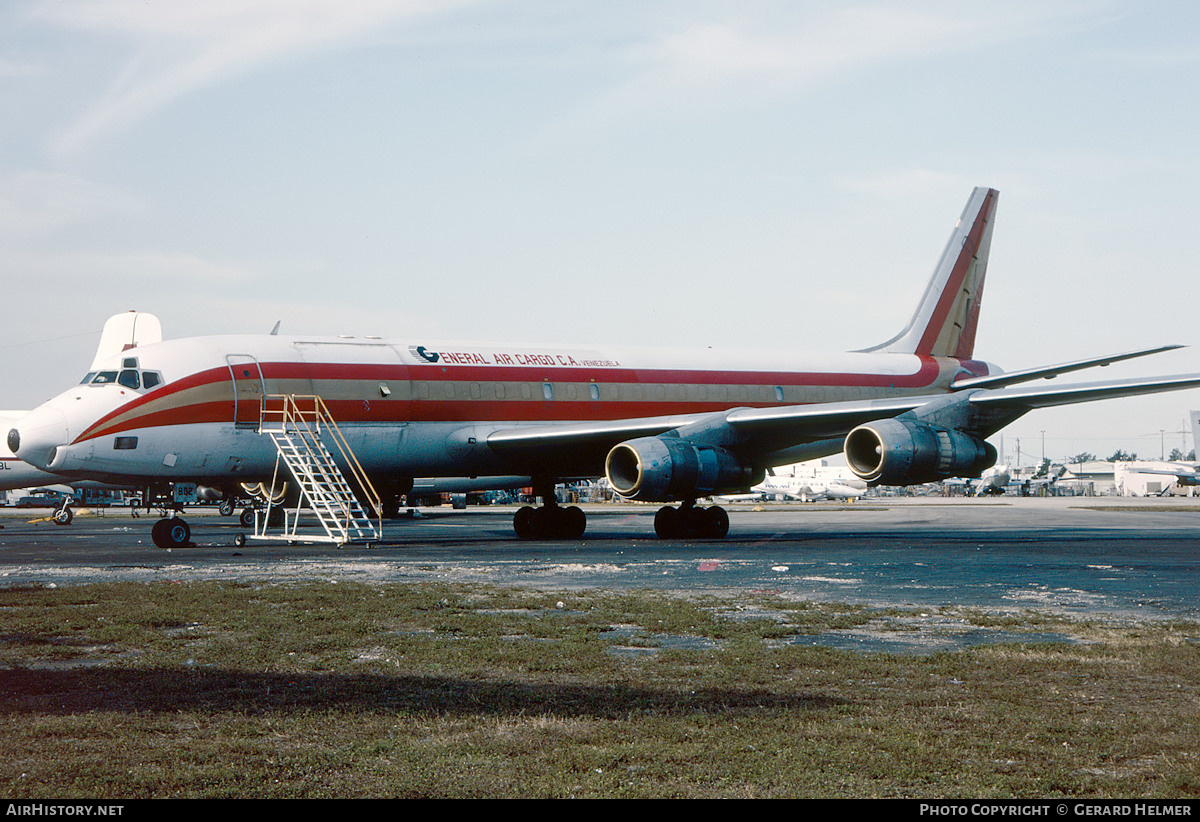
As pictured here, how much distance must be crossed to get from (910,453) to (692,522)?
224 inches

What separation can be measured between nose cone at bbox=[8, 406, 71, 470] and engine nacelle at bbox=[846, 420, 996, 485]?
50.5ft

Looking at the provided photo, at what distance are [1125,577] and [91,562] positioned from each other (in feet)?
53.7

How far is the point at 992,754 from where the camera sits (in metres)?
5.49

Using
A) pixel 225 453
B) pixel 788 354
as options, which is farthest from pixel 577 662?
pixel 788 354

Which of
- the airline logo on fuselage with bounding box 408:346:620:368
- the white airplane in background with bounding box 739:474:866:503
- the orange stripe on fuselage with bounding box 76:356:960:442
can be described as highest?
the airline logo on fuselage with bounding box 408:346:620:368

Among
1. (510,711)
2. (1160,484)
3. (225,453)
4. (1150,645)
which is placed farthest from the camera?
(1160,484)

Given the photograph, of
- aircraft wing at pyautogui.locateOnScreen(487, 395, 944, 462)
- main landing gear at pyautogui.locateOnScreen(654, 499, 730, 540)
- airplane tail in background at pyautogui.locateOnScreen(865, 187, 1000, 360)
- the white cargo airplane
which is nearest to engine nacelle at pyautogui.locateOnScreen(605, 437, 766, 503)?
the white cargo airplane

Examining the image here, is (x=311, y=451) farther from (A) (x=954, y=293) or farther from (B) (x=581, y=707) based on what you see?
(A) (x=954, y=293)

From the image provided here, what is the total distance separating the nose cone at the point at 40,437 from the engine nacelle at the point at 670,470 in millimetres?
10719

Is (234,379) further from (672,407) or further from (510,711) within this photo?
(510,711)

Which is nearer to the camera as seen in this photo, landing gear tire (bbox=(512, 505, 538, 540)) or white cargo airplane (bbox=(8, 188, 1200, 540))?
white cargo airplane (bbox=(8, 188, 1200, 540))

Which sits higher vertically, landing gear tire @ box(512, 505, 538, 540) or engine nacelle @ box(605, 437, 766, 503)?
engine nacelle @ box(605, 437, 766, 503)

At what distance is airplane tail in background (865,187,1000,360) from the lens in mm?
32281

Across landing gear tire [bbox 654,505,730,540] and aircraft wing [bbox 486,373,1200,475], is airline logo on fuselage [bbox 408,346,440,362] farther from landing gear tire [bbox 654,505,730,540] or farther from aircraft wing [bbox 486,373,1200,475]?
landing gear tire [bbox 654,505,730,540]
